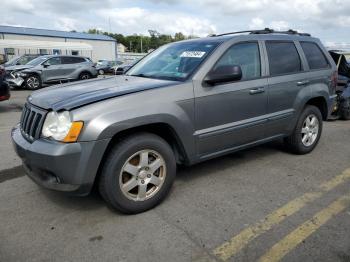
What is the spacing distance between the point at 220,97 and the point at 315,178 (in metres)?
1.61

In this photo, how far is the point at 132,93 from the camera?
10.3ft

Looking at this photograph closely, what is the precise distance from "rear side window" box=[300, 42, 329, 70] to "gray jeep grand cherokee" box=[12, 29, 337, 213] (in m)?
0.03

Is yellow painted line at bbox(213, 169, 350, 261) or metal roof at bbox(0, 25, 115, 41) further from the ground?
metal roof at bbox(0, 25, 115, 41)

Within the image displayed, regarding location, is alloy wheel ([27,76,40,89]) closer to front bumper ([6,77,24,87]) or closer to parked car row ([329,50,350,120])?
front bumper ([6,77,24,87])

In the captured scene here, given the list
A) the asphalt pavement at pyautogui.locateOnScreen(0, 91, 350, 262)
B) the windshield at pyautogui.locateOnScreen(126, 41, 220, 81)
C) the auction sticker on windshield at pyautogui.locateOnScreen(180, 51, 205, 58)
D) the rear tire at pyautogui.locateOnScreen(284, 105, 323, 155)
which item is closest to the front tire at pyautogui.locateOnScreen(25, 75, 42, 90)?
the asphalt pavement at pyautogui.locateOnScreen(0, 91, 350, 262)

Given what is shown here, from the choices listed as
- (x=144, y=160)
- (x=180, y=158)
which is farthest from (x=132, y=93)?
(x=180, y=158)

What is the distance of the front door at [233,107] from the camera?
358 centimetres

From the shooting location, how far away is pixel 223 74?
351 cm

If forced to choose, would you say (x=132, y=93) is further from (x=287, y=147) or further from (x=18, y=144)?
(x=287, y=147)

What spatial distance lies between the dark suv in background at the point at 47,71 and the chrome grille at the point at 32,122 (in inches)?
507

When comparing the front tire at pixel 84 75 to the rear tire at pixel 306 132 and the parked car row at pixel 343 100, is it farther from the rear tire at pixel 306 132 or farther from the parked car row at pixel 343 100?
the rear tire at pixel 306 132

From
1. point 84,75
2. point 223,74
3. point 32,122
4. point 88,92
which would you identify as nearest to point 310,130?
point 223,74

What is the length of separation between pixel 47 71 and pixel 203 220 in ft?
47.6

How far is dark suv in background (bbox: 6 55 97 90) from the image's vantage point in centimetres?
1505
